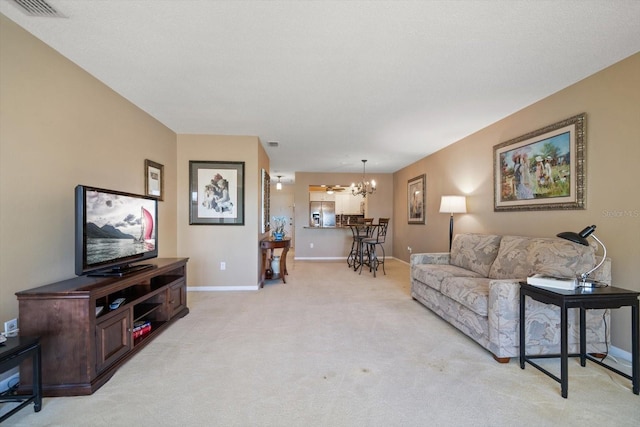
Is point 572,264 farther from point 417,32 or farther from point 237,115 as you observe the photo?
point 237,115

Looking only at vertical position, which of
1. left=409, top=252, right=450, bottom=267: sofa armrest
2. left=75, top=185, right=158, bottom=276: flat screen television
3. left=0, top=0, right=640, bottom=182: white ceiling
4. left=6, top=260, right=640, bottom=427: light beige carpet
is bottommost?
left=6, top=260, right=640, bottom=427: light beige carpet

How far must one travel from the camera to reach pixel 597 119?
7.97ft

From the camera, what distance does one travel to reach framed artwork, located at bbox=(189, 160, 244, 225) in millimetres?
4242

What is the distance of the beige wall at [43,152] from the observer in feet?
5.87

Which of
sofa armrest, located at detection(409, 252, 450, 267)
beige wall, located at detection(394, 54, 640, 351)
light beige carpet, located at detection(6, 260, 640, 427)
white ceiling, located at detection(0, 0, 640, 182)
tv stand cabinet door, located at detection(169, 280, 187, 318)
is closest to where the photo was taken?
light beige carpet, located at detection(6, 260, 640, 427)

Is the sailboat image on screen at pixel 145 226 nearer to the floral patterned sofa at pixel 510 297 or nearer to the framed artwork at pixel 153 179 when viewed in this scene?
the framed artwork at pixel 153 179

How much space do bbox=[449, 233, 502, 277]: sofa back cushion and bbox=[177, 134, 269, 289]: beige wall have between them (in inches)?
116

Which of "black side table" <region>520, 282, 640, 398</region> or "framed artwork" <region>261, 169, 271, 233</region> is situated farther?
"framed artwork" <region>261, 169, 271, 233</region>

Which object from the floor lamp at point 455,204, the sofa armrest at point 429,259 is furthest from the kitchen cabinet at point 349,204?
the sofa armrest at point 429,259

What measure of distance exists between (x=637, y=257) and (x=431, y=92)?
218 centimetres

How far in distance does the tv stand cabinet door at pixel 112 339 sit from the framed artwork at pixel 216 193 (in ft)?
7.13

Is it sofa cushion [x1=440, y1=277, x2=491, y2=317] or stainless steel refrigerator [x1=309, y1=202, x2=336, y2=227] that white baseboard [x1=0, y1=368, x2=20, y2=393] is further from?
stainless steel refrigerator [x1=309, y1=202, x2=336, y2=227]

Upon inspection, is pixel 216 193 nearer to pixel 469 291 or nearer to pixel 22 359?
pixel 22 359

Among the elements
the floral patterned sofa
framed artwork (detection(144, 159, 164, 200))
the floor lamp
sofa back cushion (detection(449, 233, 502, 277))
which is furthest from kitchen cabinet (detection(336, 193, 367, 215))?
framed artwork (detection(144, 159, 164, 200))
